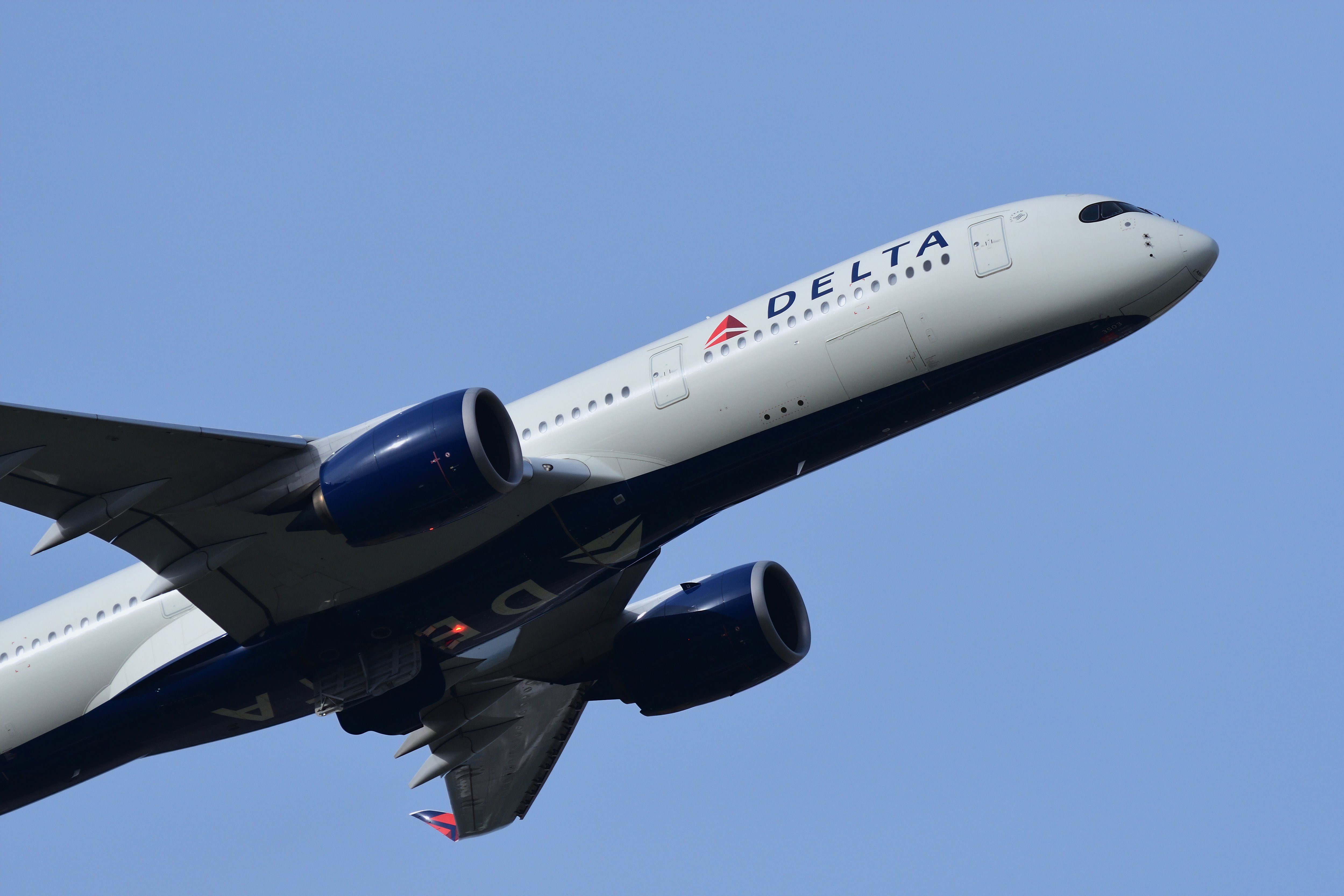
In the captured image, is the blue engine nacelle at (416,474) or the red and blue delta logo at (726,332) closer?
the blue engine nacelle at (416,474)

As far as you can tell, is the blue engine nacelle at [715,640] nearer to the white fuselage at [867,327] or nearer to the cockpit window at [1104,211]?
the white fuselage at [867,327]

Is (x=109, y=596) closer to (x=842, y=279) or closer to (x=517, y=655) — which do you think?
(x=517, y=655)

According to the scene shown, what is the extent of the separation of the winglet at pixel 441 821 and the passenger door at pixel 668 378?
12375 millimetres

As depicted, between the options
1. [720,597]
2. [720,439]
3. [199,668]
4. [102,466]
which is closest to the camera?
[102,466]

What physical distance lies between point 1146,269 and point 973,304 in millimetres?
2654

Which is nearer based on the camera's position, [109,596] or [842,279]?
[842,279]

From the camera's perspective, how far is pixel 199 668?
2702cm

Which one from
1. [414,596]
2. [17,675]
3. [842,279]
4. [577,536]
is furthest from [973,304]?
[17,675]

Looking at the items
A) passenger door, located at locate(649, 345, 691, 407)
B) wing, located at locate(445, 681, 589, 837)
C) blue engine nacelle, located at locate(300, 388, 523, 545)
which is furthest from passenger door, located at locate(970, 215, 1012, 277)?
wing, located at locate(445, 681, 589, 837)

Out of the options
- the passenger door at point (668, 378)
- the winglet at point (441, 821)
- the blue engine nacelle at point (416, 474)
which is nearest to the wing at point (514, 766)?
the winglet at point (441, 821)

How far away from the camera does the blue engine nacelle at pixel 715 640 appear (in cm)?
2981

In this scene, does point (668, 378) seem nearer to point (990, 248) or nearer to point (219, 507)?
point (990, 248)

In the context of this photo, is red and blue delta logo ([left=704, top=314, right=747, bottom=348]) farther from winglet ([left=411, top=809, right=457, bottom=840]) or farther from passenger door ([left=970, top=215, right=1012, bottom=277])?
winglet ([left=411, top=809, right=457, bottom=840])

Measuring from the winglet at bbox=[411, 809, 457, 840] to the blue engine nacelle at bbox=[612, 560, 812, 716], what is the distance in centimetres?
548
